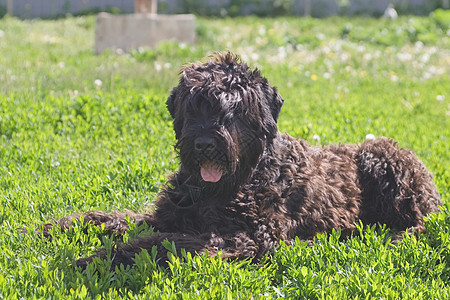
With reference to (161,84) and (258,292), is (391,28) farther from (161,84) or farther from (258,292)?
(258,292)

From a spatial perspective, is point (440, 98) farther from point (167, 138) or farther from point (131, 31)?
point (131, 31)

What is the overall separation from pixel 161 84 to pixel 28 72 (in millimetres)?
2375

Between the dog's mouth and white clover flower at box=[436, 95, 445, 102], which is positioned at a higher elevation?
the dog's mouth

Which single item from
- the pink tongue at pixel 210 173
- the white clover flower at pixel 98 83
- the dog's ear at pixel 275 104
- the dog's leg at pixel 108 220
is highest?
the dog's ear at pixel 275 104

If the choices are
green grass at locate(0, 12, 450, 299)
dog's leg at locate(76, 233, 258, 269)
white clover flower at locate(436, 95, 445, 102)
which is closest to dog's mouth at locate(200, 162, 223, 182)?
dog's leg at locate(76, 233, 258, 269)

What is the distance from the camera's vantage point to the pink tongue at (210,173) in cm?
412

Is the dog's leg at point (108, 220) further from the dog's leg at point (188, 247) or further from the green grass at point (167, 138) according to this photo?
the dog's leg at point (188, 247)

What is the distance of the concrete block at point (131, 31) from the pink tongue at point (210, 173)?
9761 millimetres

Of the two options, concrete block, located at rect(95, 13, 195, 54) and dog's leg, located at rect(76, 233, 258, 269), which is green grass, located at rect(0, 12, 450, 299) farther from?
concrete block, located at rect(95, 13, 195, 54)

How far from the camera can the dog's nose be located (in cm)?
392

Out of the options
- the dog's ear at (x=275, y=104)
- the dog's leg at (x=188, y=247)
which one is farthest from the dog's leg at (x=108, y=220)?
the dog's ear at (x=275, y=104)

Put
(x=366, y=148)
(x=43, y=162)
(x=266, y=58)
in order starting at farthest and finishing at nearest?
1. (x=266, y=58)
2. (x=43, y=162)
3. (x=366, y=148)

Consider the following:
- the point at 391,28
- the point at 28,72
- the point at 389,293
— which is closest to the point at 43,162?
the point at 389,293

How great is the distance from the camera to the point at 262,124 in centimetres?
431
